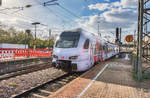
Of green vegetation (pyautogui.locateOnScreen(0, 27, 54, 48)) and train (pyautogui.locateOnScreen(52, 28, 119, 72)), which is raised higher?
green vegetation (pyautogui.locateOnScreen(0, 27, 54, 48))

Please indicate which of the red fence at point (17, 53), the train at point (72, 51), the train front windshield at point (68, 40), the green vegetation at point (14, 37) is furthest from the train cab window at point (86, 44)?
the green vegetation at point (14, 37)

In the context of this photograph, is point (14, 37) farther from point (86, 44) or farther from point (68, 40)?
point (86, 44)

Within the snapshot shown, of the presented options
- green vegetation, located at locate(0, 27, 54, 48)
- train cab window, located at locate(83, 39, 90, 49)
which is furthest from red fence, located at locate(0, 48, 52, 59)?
green vegetation, located at locate(0, 27, 54, 48)

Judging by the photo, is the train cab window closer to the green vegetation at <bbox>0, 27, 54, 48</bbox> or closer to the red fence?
the red fence

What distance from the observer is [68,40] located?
8.65 metres

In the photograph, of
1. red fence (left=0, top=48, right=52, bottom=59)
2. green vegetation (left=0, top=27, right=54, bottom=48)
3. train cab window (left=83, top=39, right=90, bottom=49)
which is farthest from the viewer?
green vegetation (left=0, top=27, right=54, bottom=48)

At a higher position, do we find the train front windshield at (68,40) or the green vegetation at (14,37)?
the green vegetation at (14,37)

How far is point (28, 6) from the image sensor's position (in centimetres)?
1344

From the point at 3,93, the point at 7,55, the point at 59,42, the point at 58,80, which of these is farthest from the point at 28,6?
the point at 3,93

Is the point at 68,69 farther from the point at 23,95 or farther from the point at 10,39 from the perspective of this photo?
the point at 10,39

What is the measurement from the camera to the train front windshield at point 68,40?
27.5 ft

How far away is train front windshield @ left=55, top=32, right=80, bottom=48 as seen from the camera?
8.37 meters

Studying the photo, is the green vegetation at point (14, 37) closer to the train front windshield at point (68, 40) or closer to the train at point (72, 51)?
the train front windshield at point (68, 40)

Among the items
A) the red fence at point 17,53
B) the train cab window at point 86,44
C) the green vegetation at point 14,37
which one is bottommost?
the red fence at point 17,53
